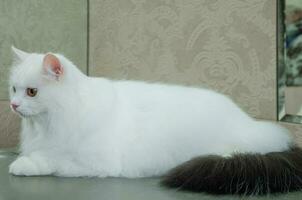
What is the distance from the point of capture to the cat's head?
1149 mm

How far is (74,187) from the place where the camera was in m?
1.07

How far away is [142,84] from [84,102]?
231 millimetres

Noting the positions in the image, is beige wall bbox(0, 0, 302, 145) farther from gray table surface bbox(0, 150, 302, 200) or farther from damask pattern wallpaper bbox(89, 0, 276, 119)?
gray table surface bbox(0, 150, 302, 200)

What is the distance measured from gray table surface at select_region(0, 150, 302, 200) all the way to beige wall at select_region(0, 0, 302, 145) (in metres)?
0.49

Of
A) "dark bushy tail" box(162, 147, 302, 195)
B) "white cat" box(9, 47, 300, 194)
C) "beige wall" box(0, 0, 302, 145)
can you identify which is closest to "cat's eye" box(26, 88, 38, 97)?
"white cat" box(9, 47, 300, 194)

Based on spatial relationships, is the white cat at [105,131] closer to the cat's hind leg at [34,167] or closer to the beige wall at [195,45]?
the cat's hind leg at [34,167]

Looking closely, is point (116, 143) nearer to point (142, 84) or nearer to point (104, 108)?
point (104, 108)

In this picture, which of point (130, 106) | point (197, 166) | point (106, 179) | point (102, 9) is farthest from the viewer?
point (102, 9)

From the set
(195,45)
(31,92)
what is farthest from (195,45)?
(31,92)

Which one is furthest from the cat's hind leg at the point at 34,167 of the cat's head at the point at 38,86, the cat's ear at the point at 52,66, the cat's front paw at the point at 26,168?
the cat's ear at the point at 52,66

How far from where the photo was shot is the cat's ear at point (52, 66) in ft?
3.76

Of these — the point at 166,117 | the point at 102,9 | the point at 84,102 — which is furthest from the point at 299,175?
the point at 102,9

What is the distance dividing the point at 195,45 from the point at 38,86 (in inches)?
25.0

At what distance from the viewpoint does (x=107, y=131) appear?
1.20 meters
